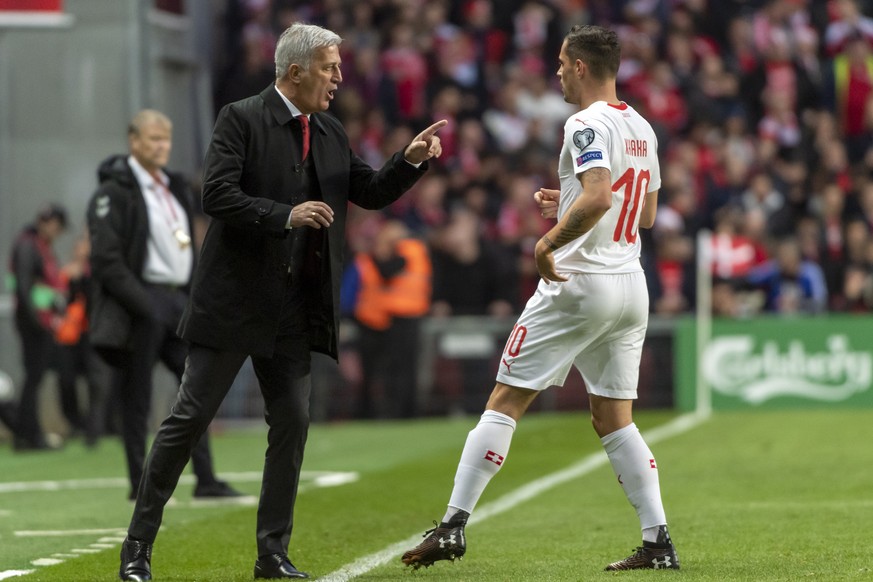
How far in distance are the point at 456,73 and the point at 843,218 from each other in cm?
550

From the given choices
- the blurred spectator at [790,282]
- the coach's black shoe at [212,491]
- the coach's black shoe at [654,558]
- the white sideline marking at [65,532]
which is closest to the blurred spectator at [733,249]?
the blurred spectator at [790,282]

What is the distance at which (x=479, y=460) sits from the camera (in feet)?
22.9

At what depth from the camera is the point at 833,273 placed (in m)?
20.0

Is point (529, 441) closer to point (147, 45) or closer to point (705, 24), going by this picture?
point (147, 45)

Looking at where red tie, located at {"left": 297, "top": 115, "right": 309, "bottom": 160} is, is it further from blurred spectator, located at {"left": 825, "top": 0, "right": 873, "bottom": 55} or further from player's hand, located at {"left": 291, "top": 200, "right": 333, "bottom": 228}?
blurred spectator, located at {"left": 825, "top": 0, "right": 873, "bottom": 55}

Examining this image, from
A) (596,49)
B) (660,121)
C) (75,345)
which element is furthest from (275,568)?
(660,121)

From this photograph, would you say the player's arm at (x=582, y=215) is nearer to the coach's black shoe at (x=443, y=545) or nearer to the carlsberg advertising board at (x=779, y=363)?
the coach's black shoe at (x=443, y=545)

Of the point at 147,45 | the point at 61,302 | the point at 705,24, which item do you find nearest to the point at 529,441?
the point at 61,302

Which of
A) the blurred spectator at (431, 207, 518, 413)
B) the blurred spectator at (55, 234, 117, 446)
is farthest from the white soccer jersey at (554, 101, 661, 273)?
the blurred spectator at (431, 207, 518, 413)

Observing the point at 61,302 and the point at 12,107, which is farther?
the point at 12,107

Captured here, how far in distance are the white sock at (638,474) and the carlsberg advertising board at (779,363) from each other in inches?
472

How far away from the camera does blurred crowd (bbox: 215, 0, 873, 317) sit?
19.8 m

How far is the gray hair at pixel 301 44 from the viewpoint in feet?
22.7

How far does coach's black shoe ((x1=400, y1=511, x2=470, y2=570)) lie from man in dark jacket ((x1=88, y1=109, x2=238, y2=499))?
3534 mm
